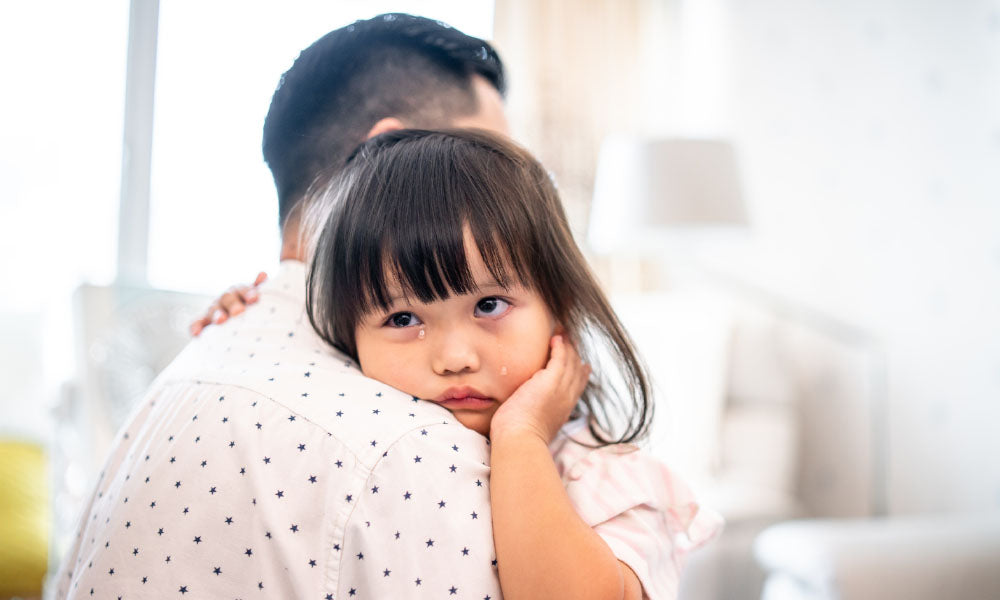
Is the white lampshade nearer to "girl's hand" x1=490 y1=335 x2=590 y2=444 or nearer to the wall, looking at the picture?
the wall

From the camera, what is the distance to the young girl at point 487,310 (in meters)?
0.70

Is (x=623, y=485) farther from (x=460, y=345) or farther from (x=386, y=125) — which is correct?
(x=386, y=125)

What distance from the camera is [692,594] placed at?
1.98 metres

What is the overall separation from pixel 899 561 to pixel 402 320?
1107mm

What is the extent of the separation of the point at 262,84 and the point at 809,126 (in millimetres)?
2108

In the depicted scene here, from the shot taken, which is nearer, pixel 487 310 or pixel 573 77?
pixel 487 310

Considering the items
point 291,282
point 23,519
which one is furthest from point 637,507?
point 23,519

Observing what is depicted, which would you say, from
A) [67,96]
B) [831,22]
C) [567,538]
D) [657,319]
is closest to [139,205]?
[67,96]

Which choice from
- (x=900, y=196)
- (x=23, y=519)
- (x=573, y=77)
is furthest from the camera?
(x=573, y=77)

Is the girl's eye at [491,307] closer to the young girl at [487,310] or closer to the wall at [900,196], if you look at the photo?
the young girl at [487,310]

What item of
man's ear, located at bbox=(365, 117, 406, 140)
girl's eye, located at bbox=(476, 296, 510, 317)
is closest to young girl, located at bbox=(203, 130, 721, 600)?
girl's eye, located at bbox=(476, 296, 510, 317)

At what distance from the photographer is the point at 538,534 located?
Result: 0.58 m

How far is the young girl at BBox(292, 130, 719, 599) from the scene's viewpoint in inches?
27.6

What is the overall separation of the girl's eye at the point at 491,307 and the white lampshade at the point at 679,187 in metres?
2.00
